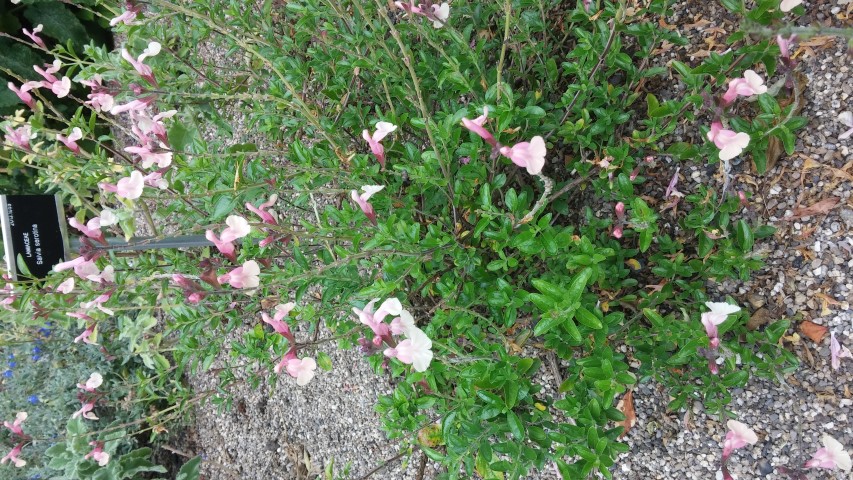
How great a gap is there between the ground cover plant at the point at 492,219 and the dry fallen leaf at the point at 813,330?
0.24 feet

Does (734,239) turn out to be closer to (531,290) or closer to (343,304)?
(531,290)

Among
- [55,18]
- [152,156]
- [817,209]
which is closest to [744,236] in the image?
[817,209]

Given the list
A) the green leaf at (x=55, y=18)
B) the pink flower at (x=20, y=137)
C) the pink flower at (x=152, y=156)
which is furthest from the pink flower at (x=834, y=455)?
the green leaf at (x=55, y=18)

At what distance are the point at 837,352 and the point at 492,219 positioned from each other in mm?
1083

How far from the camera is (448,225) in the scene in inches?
86.4

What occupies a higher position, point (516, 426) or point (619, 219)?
point (619, 219)

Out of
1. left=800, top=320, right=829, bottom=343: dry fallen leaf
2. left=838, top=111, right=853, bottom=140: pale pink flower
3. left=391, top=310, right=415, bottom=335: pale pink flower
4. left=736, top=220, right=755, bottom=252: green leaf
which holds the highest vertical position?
left=838, top=111, right=853, bottom=140: pale pink flower

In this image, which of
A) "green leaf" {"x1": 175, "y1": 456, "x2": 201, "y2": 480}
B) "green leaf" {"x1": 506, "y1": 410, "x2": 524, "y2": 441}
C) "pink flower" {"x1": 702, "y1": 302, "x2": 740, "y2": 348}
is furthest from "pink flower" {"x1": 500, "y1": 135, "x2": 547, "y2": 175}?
"green leaf" {"x1": 175, "y1": 456, "x2": 201, "y2": 480}

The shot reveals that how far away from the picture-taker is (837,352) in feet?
5.75

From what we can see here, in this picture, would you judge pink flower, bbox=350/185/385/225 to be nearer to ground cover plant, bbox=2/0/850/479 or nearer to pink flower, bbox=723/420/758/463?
ground cover plant, bbox=2/0/850/479

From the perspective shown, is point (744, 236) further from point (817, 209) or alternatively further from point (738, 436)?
point (738, 436)

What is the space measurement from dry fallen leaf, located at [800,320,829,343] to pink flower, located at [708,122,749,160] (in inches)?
28.7

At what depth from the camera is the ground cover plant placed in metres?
1.64

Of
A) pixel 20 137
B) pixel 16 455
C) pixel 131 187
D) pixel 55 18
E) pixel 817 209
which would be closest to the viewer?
pixel 131 187
